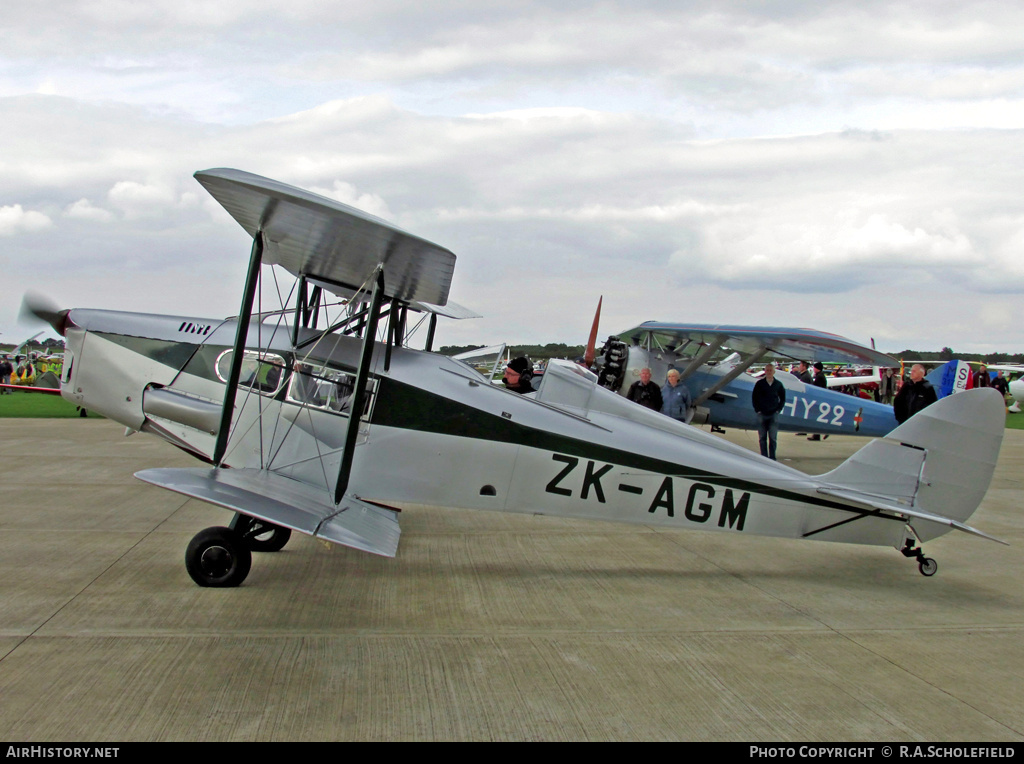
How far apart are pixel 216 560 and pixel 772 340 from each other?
10303mm

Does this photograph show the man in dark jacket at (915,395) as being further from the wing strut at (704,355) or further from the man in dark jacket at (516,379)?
the man in dark jacket at (516,379)

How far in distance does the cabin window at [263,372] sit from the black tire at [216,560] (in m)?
1.19

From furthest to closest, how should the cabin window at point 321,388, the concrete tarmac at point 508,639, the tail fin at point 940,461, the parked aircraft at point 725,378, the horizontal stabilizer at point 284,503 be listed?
the parked aircraft at point 725,378 → the cabin window at point 321,388 → the tail fin at point 940,461 → the horizontal stabilizer at point 284,503 → the concrete tarmac at point 508,639

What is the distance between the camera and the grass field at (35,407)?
19700 mm

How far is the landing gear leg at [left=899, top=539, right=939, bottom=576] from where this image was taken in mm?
5832

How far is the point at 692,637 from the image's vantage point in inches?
179

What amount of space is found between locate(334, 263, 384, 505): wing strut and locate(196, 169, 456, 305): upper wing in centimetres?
25

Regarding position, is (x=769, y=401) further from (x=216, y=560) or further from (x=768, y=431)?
(x=216, y=560)

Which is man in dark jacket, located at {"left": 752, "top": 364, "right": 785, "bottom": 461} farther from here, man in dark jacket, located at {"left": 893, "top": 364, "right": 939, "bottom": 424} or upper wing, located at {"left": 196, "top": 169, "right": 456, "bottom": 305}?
upper wing, located at {"left": 196, "top": 169, "right": 456, "bottom": 305}

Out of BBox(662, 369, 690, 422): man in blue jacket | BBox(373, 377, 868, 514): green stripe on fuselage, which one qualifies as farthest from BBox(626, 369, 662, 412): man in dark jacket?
BBox(373, 377, 868, 514): green stripe on fuselage

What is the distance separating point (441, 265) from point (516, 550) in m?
A: 2.69

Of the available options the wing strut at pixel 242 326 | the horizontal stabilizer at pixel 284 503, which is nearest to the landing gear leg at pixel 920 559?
the horizontal stabilizer at pixel 284 503

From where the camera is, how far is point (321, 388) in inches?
234

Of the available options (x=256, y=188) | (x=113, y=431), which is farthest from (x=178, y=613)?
(x=113, y=431)
